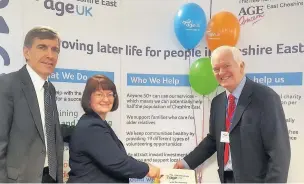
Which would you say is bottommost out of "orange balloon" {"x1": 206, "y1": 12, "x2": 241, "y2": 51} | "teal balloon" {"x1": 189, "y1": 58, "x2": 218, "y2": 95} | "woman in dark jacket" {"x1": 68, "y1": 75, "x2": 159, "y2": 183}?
"woman in dark jacket" {"x1": 68, "y1": 75, "x2": 159, "y2": 183}

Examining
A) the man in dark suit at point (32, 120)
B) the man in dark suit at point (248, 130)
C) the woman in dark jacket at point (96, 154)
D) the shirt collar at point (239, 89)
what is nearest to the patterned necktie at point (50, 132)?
the man in dark suit at point (32, 120)

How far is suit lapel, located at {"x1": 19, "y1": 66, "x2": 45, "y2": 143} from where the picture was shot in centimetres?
230

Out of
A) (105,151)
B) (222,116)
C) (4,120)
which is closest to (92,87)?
(105,151)

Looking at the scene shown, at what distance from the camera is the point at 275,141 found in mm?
2432

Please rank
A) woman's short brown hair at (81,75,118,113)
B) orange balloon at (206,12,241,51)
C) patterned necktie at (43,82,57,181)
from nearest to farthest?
patterned necktie at (43,82,57,181) → woman's short brown hair at (81,75,118,113) → orange balloon at (206,12,241,51)

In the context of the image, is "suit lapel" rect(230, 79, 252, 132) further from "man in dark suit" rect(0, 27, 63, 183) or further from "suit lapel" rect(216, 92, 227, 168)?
"man in dark suit" rect(0, 27, 63, 183)

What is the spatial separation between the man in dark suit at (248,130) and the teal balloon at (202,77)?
16.3 inches

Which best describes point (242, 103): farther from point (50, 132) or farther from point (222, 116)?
point (50, 132)

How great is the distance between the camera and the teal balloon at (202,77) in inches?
125

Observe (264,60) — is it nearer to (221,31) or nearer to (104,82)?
(221,31)

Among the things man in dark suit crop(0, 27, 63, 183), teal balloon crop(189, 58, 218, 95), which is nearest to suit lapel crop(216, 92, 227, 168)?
teal balloon crop(189, 58, 218, 95)

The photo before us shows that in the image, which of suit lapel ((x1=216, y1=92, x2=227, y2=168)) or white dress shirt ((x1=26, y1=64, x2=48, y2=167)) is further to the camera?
suit lapel ((x1=216, y1=92, x2=227, y2=168))

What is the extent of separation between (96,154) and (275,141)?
1.20 metres

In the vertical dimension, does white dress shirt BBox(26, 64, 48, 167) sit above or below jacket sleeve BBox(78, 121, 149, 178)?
above
